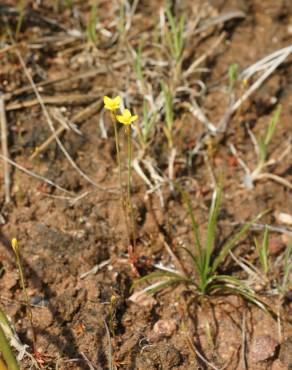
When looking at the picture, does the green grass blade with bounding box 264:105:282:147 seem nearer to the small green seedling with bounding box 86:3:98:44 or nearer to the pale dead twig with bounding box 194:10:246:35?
the pale dead twig with bounding box 194:10:246:35

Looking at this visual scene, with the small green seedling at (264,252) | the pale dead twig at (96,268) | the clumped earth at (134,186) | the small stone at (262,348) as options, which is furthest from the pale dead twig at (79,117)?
the small stone at (262,348)

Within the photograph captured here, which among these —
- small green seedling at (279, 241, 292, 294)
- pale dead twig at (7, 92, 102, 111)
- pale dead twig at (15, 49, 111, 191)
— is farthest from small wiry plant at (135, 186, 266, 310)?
pale dead twig at (7, 92, 102, 111)

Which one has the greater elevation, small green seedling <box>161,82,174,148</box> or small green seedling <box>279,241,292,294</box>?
small green seedling <box>161,82,174,148</box>

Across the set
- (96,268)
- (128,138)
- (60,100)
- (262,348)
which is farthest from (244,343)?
(60,100)

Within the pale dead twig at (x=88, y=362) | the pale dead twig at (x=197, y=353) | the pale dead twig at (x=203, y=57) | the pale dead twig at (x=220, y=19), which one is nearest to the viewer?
the pale dead twig at (x=88, y=362)

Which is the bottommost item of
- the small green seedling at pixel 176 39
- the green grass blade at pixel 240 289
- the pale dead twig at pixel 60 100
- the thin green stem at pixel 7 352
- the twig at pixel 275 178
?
the green grass blade at pixel 240 289

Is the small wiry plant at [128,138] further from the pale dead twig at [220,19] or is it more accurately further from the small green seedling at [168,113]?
the pale dead twig at [220,19]

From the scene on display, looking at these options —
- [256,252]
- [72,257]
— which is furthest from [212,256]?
[72,257]

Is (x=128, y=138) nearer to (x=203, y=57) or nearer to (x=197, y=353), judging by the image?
(x=197, y=353)
